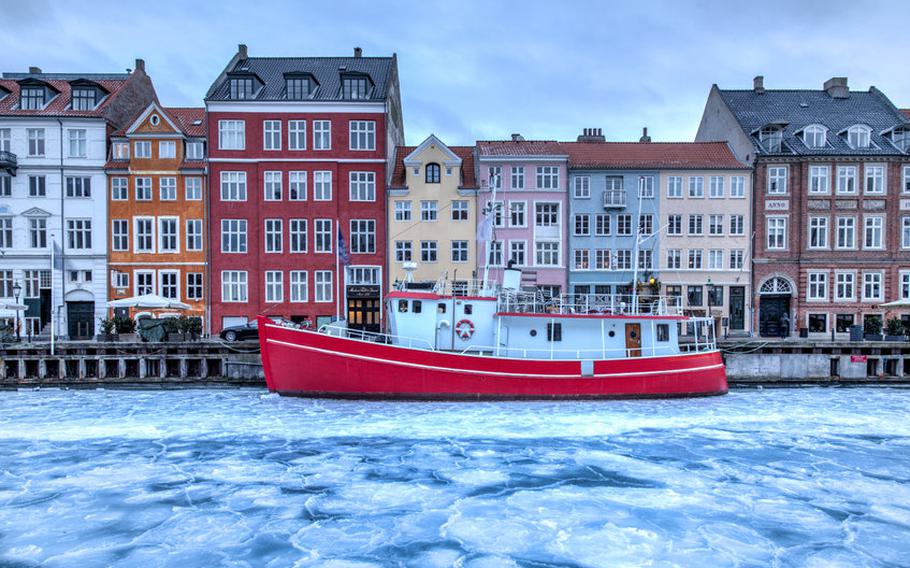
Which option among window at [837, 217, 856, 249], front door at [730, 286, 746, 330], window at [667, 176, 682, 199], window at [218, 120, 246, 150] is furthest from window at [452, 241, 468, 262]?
window at [837, 217, 856, 249]

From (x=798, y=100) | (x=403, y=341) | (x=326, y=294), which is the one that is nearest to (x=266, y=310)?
(x=326, y=294)

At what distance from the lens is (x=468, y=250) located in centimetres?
4072

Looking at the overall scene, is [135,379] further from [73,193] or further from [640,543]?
[640,543]

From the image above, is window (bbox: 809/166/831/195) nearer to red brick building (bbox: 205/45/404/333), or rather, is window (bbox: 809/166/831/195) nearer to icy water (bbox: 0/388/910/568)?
icy water (bbox: 0/388/910/568)

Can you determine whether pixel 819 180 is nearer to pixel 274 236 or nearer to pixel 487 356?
pixel 487 356

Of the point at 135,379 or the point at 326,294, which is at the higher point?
the point at 326,294

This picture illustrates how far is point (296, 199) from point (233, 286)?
6.64 m

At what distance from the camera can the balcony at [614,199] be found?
40594 millimetres

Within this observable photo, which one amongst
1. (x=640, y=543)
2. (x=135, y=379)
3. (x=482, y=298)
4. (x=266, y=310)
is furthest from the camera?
(x=266, y=310)

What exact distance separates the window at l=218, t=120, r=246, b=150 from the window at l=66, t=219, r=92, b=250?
950cm

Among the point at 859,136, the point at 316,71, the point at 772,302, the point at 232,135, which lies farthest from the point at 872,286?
the point at 232,135

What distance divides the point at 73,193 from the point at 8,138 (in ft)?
16.8

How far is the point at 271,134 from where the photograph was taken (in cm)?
4016

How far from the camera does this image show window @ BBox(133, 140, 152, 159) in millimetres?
39656
